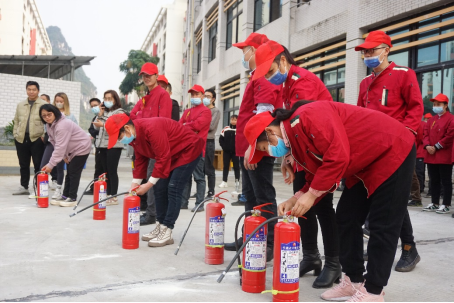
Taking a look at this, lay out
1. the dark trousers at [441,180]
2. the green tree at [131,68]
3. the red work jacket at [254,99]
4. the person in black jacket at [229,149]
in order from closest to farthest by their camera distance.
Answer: the red work jacket at [254,99]
the dark trousers at [441,180]
the person in black jacket at [229,149]
the green tree at [131,68]

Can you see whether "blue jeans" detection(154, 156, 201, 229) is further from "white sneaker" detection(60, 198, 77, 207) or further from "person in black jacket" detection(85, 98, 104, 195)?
"person in black jacket" detection(85, 98, 104, 195)

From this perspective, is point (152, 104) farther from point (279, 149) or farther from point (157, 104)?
point (279, 149)

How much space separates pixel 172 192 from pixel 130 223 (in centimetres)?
51

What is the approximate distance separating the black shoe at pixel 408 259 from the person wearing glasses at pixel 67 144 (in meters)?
4.86

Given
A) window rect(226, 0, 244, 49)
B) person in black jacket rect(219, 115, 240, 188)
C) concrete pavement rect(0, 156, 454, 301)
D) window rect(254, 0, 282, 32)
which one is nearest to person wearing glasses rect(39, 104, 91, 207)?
concrete pavement rect(0, 156, 454, 301)

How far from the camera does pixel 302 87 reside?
10.7ft

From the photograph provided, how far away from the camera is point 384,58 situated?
380 centimetres

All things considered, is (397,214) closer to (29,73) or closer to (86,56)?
(86,56)

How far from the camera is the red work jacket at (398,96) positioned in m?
3.65

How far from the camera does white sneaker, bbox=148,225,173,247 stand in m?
4.24

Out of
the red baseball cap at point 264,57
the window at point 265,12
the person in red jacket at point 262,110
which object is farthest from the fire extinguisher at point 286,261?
the window at point 265,12

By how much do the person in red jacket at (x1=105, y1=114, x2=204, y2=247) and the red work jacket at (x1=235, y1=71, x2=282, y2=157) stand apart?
65 centimetres

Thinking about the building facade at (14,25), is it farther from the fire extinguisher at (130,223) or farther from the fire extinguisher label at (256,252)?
the fire extinguisher label at (256,252)

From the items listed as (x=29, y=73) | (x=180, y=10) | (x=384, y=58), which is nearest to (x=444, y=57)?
(x=384, y=58)
